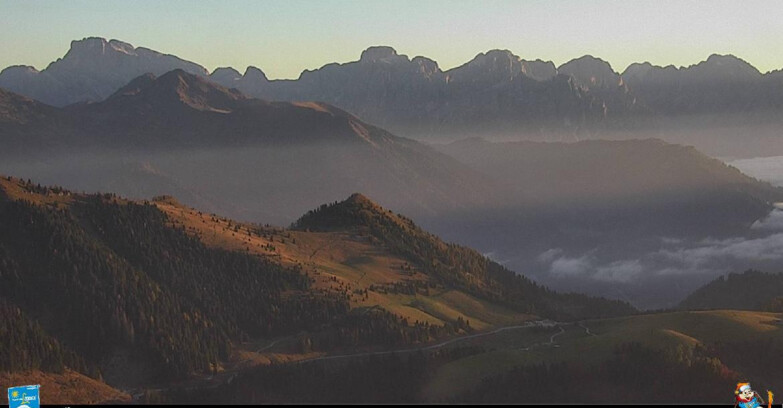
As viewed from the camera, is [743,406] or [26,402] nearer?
[743,406]
